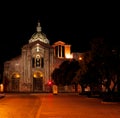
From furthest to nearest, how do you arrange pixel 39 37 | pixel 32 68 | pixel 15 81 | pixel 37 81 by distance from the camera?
pixel 39 37 < pixel 32 68 < pixel 37 81 < pixel 15 81

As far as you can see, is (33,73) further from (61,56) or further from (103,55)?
(103,55)

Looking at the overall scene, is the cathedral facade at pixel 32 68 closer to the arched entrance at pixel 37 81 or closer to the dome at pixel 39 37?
the arched entrance at pixel 37 81

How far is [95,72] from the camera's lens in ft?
164

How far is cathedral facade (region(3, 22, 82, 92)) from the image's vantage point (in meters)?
109

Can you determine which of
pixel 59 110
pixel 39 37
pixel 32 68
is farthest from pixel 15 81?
pixel 59 110

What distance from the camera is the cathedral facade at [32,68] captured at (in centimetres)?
10894

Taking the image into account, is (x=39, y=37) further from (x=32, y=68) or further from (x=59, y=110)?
(x=59, y=110)

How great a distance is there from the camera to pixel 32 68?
111000 millimetres

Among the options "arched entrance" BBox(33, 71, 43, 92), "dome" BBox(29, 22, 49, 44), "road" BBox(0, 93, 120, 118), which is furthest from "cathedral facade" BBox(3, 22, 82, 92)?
"road" BBox(0, 93, 120, 118)

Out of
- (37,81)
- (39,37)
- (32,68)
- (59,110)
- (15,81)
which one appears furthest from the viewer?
(39,37)

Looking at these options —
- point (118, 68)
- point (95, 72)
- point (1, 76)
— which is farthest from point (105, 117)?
point (1, 76)

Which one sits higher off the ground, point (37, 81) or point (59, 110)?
point (37, 81)

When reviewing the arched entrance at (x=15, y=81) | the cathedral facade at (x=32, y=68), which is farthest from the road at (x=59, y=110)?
the arched entrance at (x=15, y=81)

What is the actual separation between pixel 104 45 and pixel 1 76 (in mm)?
67768
